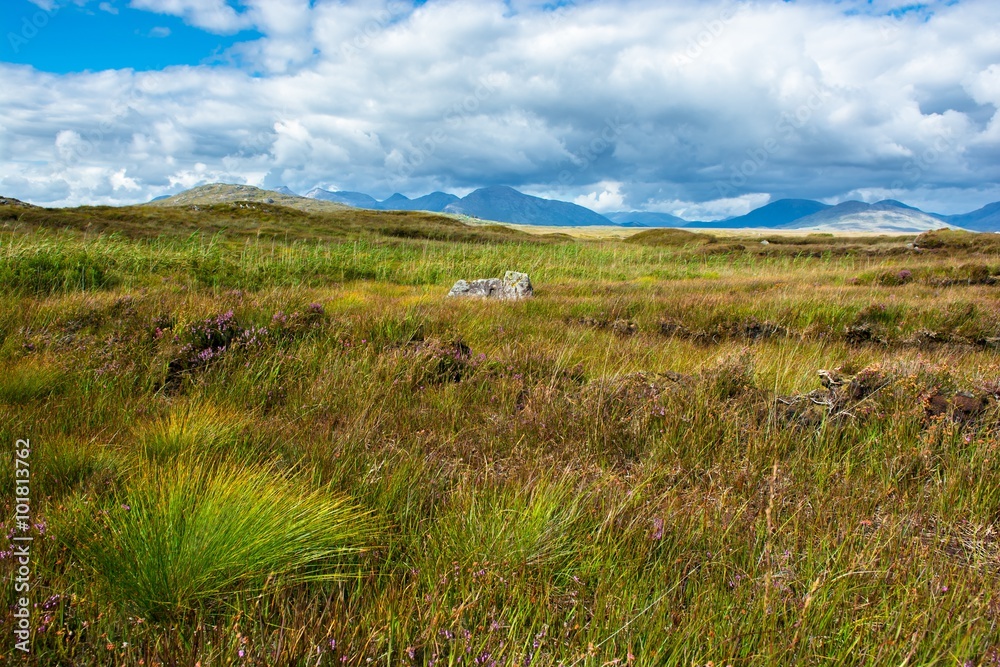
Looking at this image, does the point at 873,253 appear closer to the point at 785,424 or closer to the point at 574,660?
the point at 785,424

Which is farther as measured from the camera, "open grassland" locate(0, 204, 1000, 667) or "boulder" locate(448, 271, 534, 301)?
"boulder" locate(448, 271, 534, 301)

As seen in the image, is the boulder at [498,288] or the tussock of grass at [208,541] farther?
the boulder at [498,288]

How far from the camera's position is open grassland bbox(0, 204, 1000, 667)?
147 centimetres

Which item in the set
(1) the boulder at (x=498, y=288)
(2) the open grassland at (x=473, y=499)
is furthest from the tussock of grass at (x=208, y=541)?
(1) the boulder at (x=498, y=288)

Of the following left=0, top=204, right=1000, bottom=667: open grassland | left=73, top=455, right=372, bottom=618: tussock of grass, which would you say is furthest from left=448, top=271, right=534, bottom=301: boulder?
left=73, top=455, right=372, bottom=618: tussock of grass

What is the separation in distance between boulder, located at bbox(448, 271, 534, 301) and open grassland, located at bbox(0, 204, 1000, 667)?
5179 mm

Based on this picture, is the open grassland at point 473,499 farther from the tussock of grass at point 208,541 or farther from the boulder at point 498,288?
the boulder at point 498,288

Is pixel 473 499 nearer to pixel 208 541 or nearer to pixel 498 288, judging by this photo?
pixel 208 541

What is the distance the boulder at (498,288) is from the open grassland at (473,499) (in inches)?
204

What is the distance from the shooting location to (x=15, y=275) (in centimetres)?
773

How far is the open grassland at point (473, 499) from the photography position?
1474 millimetres

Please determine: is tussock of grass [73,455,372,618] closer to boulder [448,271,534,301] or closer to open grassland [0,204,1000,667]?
open grassland [0,204,1000,667]

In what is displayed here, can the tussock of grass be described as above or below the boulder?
below

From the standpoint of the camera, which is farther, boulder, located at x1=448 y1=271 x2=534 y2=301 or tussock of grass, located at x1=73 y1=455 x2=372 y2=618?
boulder, located at x1=448 y1=271 x2=534 y2=301
